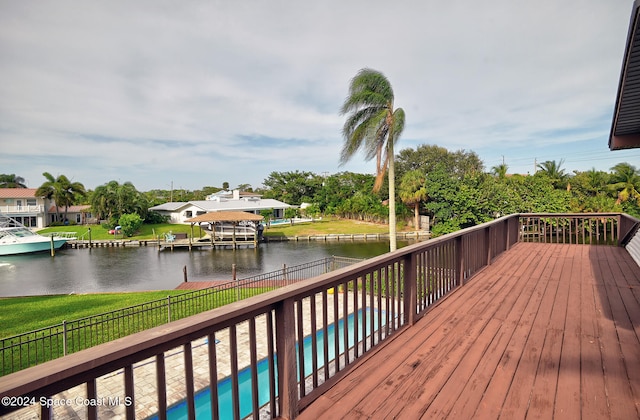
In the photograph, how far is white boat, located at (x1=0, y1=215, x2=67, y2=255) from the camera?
24.6 metres

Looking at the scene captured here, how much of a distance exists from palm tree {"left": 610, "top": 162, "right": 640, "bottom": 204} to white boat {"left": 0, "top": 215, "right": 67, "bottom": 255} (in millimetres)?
47599

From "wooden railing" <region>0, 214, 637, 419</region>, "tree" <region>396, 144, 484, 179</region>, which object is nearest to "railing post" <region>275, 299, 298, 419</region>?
"wooden railing" <region>0, 214, 637, 419</region>

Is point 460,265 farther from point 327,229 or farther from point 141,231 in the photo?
point 141,231

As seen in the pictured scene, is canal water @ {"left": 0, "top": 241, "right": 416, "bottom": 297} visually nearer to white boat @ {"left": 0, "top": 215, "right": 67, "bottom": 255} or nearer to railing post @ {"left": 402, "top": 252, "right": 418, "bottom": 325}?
white boat @ {"left": 0, "top": 215, "right": 67, "bottom": 255}

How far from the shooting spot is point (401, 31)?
Result: 1112 cm

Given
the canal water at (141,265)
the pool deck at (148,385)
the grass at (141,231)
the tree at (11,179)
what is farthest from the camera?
the tree at (11,179)

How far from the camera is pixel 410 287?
295cm

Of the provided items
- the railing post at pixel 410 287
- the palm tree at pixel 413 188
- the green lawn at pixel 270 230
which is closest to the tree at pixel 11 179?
the green lawn at pixel 270 230

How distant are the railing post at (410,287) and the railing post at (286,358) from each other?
1.56m

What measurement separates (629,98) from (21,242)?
3526cm

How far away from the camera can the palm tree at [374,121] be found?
15.1 m

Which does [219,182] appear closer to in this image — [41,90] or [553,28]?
[41,90]

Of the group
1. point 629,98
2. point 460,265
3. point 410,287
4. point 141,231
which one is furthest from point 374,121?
point 141,231

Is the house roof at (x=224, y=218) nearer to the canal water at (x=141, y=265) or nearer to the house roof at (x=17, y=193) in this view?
the canal water at (x=141, y=265)
